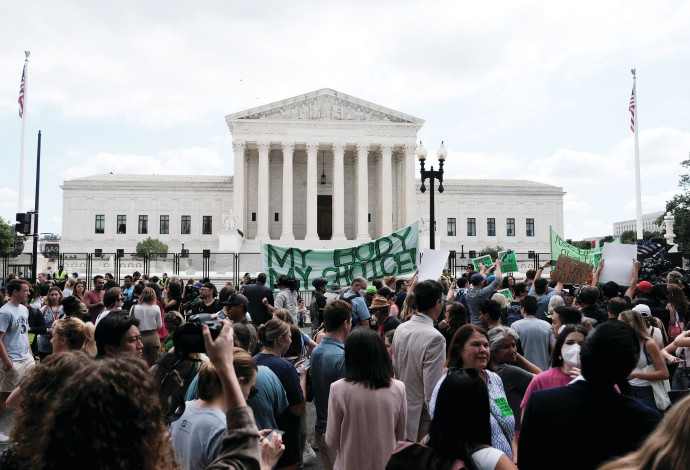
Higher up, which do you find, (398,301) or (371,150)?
(371,150)

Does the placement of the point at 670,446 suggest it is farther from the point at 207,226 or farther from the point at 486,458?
the point at 207,226

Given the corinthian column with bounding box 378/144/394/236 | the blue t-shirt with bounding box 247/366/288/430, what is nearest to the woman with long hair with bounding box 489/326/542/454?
the blue t-shirt with bounding box 247/366/288/430

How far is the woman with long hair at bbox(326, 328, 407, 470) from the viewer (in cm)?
409

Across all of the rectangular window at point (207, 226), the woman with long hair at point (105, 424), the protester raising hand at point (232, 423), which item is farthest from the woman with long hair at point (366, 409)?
the rectangular window at point (207, 226)

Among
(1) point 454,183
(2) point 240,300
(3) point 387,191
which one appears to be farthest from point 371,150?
(2) point 240,300

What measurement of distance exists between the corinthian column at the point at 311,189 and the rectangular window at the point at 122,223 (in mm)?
23897

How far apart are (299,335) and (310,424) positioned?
256 centimetres

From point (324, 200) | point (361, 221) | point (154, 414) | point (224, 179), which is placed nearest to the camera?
A: point (154, 414)

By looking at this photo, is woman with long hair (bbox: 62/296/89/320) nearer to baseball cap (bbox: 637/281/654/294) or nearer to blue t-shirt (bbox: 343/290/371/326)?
blue t-shirt (bbox: 343/290/371/326)

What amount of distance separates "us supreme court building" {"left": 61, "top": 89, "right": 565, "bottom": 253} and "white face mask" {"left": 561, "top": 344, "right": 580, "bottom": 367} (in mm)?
44243

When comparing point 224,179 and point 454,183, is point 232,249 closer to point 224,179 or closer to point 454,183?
point 224,179

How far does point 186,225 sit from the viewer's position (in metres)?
65.1

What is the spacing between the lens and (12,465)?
2072 mm

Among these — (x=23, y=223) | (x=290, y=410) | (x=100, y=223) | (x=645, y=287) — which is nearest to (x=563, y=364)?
(x=290, y=410)
